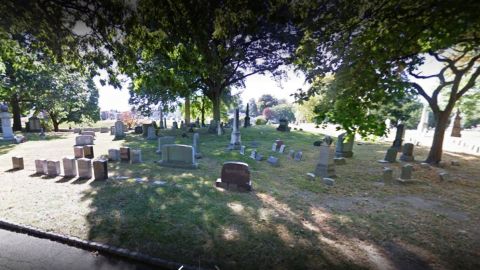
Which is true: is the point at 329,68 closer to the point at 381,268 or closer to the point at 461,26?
the point at 461,26

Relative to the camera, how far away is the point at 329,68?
662 cm

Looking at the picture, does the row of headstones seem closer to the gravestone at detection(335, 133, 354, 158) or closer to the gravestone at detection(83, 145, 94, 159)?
the gravestone at detection(83, 145, 94, 159)

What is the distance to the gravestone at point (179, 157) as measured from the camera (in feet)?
33.1

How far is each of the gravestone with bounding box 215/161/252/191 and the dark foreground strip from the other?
3767 mm

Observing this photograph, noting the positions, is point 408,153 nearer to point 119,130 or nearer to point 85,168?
point 85,168

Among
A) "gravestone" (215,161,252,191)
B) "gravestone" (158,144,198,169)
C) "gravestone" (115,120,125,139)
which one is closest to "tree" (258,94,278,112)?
"gravestone" (115,120,125,139)

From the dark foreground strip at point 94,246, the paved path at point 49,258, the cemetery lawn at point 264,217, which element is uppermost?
the cemetery lawn at point 264,217

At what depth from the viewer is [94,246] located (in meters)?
4.49

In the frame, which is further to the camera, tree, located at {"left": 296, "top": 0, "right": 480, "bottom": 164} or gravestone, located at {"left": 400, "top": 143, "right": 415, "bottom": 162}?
gravestone, located at {"left": 400, "top": 143, "right": 415, "bottom": 162}

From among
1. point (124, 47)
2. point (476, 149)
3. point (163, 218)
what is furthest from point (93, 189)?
point (476, 149)

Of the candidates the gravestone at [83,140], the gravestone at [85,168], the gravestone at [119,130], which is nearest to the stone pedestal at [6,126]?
the gravestone at [83,140]

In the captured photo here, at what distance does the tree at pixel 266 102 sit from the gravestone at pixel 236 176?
88.7m

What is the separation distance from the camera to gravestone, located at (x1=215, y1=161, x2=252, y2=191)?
7562mm

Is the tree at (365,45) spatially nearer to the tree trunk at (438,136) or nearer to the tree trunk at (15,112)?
the tree trunk at (438,136)
